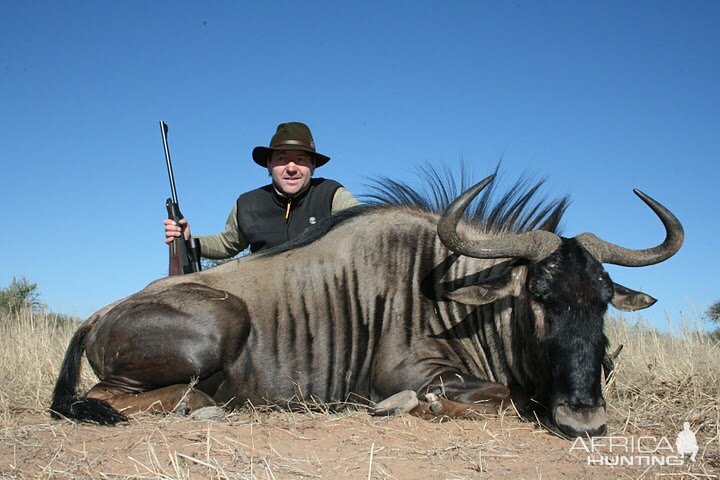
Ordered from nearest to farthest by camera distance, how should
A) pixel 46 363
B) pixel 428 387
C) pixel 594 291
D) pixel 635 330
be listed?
pixel 594 291 → pixel 428 387 → pixel 46 363 → pixel 635 330

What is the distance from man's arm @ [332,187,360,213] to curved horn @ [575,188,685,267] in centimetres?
277

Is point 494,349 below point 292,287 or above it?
below

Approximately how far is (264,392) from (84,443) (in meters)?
1.62

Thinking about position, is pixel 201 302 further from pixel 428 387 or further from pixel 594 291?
pixel 594 291

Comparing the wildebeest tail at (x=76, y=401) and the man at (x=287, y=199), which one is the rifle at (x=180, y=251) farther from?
the wildebeest tail at (x=76, y=401)

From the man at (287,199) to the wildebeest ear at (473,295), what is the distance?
2.56 meters

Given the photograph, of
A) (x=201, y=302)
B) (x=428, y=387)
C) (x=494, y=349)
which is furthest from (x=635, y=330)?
(x=201, y=302)

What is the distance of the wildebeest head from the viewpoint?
3678mm

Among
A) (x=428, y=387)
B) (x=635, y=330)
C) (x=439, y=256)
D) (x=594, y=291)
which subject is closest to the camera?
(x=594, y=291)

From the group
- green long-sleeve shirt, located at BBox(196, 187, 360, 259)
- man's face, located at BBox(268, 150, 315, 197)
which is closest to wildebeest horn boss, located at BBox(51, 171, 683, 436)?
man's face, located at BBox(268, 150, 315, 197)

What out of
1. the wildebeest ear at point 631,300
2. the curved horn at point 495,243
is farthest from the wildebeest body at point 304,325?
the wildebeest ear at point 631,300

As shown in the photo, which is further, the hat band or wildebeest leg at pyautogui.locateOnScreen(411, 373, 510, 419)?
the hat band

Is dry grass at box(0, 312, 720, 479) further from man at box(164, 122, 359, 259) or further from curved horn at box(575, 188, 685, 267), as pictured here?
man at box(164, 122, 359, 259)

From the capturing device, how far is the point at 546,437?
368 centimetres
